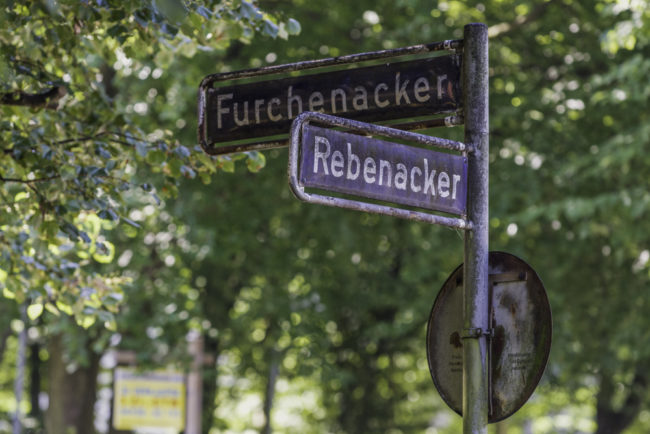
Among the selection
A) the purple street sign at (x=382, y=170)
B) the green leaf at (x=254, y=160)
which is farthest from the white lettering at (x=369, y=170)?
the green leaf at (x=254, y=160)

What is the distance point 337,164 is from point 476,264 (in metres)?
0.66

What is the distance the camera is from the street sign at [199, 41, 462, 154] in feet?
13.8

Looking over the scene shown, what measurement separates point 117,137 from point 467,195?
3255 mm

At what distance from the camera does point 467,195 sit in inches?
160

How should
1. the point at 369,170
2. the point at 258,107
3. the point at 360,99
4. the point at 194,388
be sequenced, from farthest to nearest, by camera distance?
the point at 194,388, the point at 258,107, the point at 360,99, the point at 369,170

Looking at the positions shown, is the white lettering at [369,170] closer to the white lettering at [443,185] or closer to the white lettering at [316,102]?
the white lettering at [443,185]

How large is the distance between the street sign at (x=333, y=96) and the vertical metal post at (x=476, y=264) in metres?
0.08

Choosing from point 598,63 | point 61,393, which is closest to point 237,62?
point 598,63

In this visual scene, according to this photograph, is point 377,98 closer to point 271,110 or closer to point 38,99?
point 271,110

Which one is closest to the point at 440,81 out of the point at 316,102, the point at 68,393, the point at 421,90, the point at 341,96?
the point at 421,90

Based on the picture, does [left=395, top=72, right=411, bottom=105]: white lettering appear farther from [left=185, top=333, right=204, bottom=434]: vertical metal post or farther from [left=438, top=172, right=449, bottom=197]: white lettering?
[left=185, top=333, right=204, bottom=434]: vertical metal post

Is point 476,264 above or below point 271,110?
below

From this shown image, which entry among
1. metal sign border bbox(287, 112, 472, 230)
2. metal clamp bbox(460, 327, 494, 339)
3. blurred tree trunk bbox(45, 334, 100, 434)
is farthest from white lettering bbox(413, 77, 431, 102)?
blurred tree trunk bbox(45, 334, 100, 434)

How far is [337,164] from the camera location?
3.81 meters
